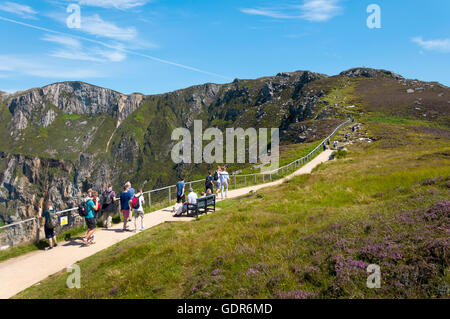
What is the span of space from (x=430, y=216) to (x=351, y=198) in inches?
203

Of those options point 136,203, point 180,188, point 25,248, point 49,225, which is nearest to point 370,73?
point 180,188

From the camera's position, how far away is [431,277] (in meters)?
4.57

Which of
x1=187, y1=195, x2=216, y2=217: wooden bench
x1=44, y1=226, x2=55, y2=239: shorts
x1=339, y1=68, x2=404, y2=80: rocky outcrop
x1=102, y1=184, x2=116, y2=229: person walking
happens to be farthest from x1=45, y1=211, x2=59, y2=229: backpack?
x1=339, y1=68, x2=404, y2=80: rocky outcrop

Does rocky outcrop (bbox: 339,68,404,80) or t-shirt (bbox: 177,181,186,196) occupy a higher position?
rocky outcrop (bbox: 339,68,404,80)

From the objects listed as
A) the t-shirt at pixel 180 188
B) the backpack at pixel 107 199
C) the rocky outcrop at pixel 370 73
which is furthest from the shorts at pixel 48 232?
the rocky outcrop at pixel 370 73

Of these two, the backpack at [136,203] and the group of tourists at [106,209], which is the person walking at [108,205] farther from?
the backpack at [136,203]

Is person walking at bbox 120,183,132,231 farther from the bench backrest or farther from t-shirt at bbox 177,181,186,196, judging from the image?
t-shirt at bbox 177,181,186,196

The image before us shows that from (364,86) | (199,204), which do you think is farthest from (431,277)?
(364,86)

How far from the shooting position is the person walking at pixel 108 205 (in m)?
14.3

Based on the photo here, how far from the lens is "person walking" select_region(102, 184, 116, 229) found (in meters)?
14.3

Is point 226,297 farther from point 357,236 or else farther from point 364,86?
point 364,86

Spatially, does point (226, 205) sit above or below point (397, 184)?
below
